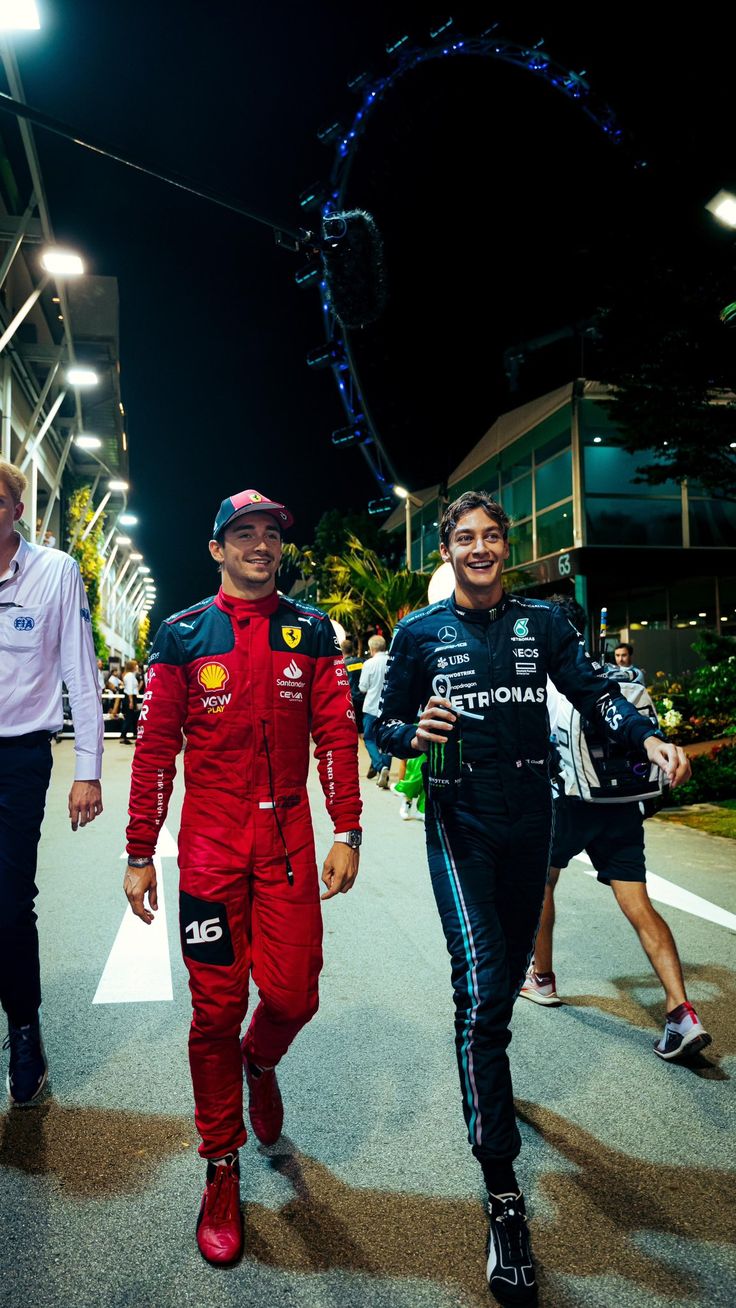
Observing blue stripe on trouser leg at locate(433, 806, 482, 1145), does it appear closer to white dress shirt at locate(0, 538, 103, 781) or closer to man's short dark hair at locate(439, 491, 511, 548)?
man's short dark hair at locate(439, 491, 511, 548)

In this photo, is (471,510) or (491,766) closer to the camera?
(491,766)

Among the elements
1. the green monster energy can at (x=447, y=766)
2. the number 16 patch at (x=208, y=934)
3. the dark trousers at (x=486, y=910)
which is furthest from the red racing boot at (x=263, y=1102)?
the green monster energy can at (x=447, y=766)

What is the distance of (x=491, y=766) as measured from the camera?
3.03 m

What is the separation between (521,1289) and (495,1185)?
10.4 inches

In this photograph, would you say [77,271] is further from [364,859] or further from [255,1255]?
[255,1255]

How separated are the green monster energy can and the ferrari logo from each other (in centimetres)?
59

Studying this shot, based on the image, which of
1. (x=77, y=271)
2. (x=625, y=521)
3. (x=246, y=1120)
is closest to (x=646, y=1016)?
(x=246, y=1120)

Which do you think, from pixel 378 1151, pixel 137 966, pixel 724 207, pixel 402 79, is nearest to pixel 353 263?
pixel 724 207

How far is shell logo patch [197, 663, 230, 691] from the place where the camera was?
2955 mm

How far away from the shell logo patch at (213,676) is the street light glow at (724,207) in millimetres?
9343

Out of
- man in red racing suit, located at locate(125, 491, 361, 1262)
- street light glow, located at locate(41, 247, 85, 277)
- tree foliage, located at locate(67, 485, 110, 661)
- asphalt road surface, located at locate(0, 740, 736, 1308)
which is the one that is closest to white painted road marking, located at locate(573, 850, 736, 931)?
asphalt road surface, located at locate(0, 740, 736, 1308)

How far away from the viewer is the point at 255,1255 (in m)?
2.49

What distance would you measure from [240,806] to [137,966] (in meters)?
2.79

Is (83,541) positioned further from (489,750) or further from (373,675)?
(489,750)
